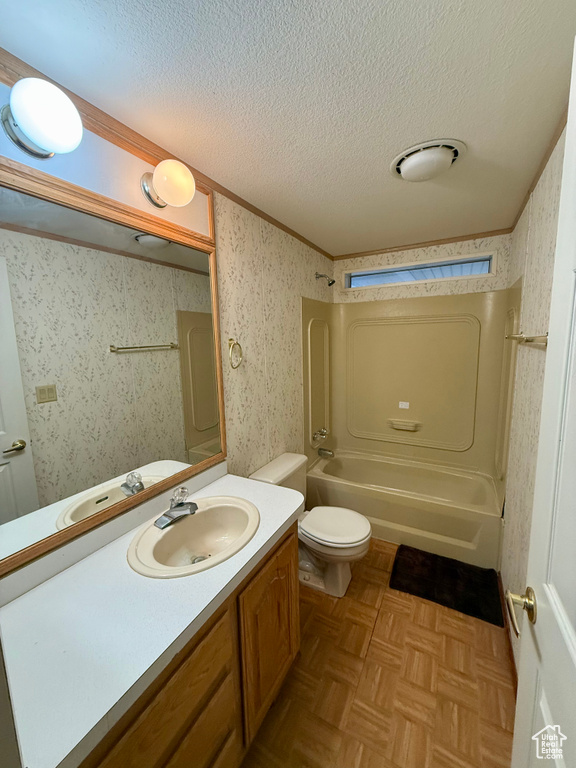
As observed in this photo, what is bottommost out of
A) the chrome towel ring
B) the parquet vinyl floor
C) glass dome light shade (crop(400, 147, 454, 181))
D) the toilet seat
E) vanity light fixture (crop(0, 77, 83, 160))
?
the parquet vinyl floor

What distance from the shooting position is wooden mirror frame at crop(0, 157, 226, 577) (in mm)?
840

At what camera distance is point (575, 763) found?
17.5 inches

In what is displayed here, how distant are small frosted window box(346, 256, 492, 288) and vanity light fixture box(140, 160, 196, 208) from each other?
205cm

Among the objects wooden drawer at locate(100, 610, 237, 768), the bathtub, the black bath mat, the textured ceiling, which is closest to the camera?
wooden drawer at locate(100, 610, 237, 768)

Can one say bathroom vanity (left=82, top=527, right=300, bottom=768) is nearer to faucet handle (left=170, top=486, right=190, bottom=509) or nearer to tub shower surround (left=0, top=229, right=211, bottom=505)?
faucet handle (left=170, top=486, right=190, bottom=509)

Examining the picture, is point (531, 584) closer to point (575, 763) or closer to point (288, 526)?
point (575, 763)

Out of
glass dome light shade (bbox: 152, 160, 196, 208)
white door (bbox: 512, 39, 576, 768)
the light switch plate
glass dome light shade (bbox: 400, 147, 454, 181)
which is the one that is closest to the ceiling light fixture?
glass dome light shade (bbox: 400, 147, 454, 181)

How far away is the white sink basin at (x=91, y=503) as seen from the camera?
969 mm

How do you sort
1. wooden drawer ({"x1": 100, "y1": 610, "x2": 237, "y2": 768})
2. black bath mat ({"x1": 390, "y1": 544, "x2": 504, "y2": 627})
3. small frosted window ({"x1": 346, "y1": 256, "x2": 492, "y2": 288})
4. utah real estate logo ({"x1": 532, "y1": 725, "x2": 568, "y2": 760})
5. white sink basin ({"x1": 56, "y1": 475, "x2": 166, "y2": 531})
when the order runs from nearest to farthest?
utah real estate logo ({"x1": 532, "y1": 725, "x2": 568, "y2": 760})
wooden drawer ({"x1": 100, "y1": 610, "x2": 237, "y2": 768})
white sink basin ({"x1": 56, "y1": 475, "x2": 166, "y2": 531})
black bath mat ({"x1": 390, "y1": 544, "x2": 504, "y2": 627})
small frosted window ({"x1": 346, "y1": 256, "x2": 492, "y2": 288})

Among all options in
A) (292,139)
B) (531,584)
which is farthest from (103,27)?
(531,584)

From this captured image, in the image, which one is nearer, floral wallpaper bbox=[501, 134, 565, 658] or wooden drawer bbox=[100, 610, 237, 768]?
wooden drawer bbox=[100, 610, 237, 768]

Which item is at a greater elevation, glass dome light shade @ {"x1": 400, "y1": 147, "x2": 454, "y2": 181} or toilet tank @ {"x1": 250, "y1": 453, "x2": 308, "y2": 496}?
glass dome light shade @ {"x1": 400, "y1": 147, "x2": 454, "y2": 181}

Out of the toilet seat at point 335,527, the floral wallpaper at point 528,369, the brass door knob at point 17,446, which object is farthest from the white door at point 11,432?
the floral wallpaper at point 528,369

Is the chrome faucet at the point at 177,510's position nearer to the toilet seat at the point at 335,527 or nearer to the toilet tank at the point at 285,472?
the toilet tank at the point at 285,472
